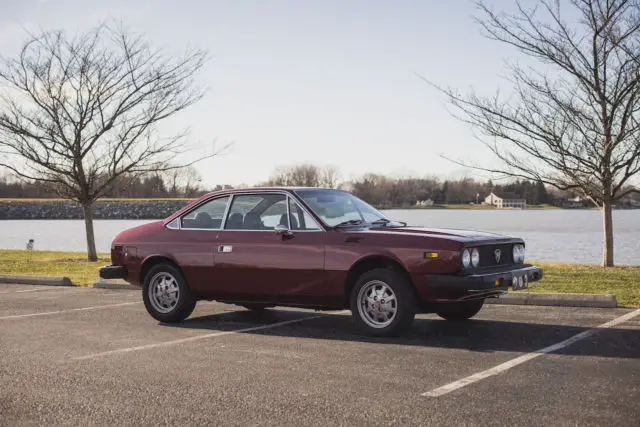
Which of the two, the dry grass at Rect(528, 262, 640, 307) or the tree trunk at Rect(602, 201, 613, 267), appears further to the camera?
the tree trunk at Rect(602, 201, 613, 267)

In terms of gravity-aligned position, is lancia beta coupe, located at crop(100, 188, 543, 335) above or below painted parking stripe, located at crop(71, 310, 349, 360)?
above

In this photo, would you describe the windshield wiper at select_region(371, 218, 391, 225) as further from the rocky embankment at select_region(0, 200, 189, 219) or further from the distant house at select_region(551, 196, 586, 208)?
the distant house at select_region(551, 196, 586, 208)

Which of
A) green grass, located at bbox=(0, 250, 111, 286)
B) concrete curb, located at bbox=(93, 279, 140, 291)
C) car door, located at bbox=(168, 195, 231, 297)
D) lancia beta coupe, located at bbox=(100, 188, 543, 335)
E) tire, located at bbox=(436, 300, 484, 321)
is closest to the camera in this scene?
lancia beta coupe, located at bbox=(100, 188, 543, 335)

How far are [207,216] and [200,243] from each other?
38 centimetres

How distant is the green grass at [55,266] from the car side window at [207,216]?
18.1 feet

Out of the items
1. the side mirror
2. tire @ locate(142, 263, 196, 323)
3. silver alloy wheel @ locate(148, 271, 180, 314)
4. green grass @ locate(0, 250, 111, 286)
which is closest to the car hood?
the side mirror

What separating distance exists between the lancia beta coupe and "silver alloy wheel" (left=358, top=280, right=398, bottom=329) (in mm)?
11

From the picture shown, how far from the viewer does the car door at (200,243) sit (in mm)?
9203

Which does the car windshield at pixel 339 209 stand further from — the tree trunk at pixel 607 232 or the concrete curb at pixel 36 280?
the tree trunk at pixel 607 232

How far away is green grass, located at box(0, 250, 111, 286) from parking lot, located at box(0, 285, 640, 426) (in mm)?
5957

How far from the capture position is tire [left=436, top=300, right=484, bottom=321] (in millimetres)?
9055

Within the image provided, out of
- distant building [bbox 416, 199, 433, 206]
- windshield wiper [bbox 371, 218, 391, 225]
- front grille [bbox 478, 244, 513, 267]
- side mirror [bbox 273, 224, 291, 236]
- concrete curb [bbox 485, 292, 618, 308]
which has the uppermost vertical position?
Answer: distant building [bbox 416, 199, 433, 206]

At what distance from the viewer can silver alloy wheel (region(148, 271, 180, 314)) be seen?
9477 mm

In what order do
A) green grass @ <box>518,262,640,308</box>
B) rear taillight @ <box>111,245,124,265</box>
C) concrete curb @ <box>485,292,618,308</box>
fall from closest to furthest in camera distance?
rear taillight @ <box>111,245,124,265</box>
concrete curb @ <box>485,292,618,308</box>
green grass @ <box>518,262,640,308</box>
